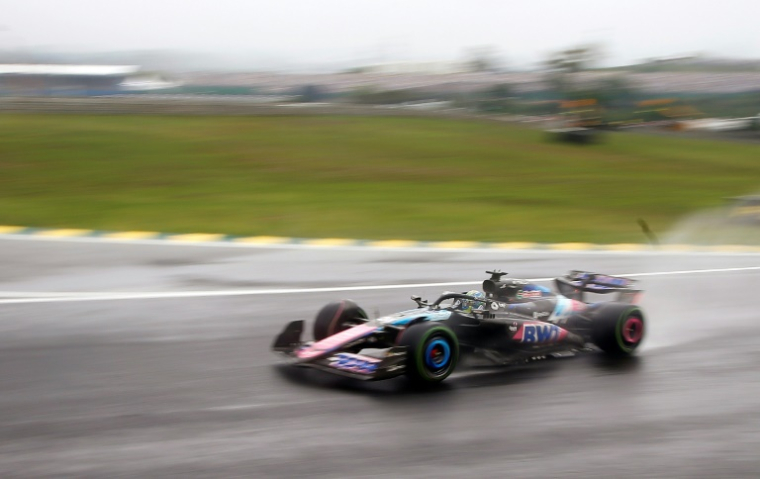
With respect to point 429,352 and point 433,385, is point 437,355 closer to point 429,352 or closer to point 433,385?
point 429,352

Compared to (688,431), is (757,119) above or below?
above

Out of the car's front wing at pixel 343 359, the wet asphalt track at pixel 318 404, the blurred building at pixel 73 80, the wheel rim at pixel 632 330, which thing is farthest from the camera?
the blurred building at pixel 73 80

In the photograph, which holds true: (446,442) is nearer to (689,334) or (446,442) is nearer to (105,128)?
(689,334)

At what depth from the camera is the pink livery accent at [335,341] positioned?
718 centimetres

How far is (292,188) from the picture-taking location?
20.3 metres

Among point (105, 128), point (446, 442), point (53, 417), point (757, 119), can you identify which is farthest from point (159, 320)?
point (757, 119)

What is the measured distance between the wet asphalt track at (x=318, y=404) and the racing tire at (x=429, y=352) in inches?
5.8

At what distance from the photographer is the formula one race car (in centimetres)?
695

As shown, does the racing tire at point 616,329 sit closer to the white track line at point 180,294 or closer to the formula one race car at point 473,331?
the formula one race car at point 473,331

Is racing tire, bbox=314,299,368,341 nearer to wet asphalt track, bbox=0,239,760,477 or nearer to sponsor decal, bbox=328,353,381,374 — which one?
wet asphalt track, bbox=0,239,760,477

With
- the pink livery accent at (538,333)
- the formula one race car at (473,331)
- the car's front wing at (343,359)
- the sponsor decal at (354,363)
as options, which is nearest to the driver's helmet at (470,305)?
the formula one race car at (473,331)

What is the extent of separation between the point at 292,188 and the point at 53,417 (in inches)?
561

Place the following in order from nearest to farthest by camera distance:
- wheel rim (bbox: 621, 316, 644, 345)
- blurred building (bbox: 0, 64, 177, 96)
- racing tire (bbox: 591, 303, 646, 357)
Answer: racing tire (bbox: 591, 303, 646, 357) < wheel rim (bbox: 621, 316, 644, 345) < blurred building (bbox: 0, 64, 177, 96)

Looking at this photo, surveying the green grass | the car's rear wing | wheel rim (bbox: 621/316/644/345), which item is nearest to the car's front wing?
the car's rear wing
